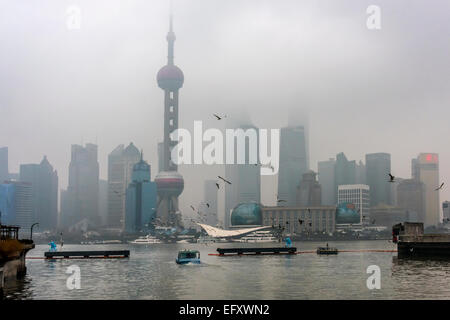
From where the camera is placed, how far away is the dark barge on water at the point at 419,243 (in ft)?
465

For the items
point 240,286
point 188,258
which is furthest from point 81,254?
point 240,286

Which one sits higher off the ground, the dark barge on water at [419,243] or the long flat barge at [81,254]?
the dark barge on water at [419,243]

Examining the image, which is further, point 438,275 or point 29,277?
point 29,277

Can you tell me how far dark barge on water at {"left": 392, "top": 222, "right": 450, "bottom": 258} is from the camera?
465 ft

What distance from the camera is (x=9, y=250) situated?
75000mm
